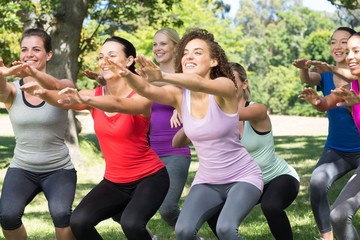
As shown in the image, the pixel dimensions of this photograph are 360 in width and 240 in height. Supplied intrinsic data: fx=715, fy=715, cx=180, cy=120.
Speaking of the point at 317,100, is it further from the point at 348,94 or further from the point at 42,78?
the point at 42,78

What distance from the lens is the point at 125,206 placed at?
6.11 metres

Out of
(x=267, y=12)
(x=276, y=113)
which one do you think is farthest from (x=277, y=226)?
(x=267, y=12)

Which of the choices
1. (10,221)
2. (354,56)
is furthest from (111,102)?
(354,56)

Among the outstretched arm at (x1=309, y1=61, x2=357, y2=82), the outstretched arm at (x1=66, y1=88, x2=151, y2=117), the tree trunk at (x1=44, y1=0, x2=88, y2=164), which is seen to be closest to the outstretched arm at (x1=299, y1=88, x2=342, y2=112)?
the outstretched arm at (x1=309, y1=61, x2=357, y2=82)

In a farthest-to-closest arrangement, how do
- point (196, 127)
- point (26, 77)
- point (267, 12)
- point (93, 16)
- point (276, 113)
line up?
point (267, 12) → point (276, 113) → point (93, 16) → point (26, 77) → point (196, 127)

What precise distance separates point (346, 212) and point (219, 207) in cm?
99

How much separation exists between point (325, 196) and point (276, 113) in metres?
54.1

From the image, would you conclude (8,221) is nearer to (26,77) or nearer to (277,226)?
(26,77)

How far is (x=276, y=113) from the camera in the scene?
200 ft

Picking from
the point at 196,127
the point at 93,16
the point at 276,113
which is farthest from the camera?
the point at 276,113

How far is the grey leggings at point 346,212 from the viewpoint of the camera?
5.58 m

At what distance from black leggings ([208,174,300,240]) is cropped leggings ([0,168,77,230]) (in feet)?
4.18

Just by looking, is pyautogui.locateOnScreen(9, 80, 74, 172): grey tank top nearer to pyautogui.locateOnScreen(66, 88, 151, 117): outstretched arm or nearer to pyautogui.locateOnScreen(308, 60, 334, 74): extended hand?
pyautogui.locateOnScreen(66, 88, 151, 117): outstretched arm

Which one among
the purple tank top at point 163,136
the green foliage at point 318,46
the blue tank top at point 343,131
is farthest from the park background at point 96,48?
the green foliage at point 318,46
